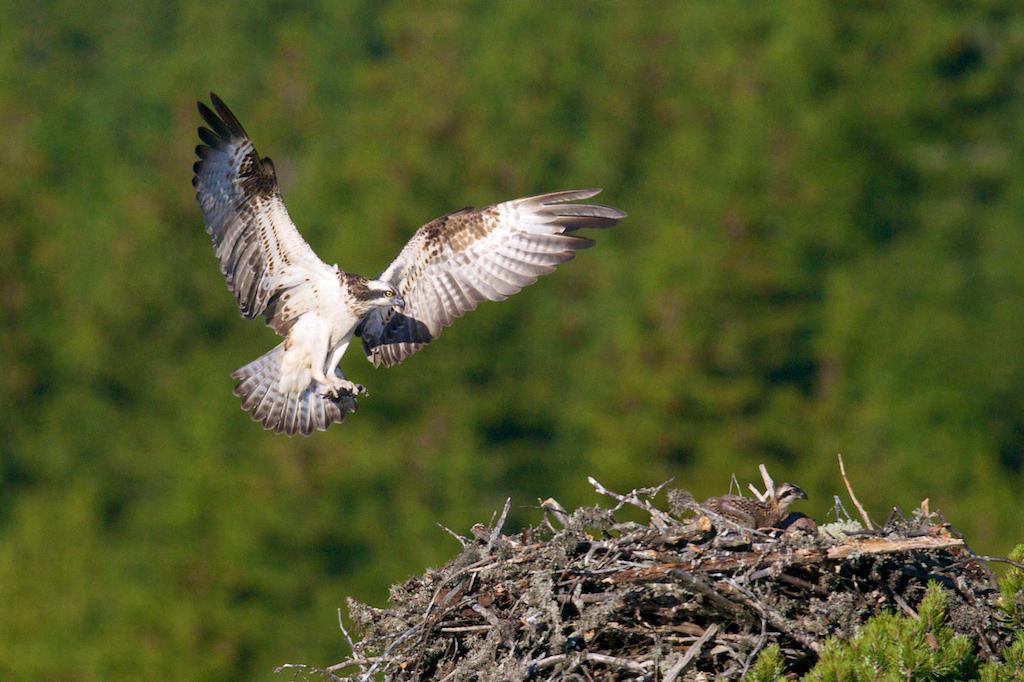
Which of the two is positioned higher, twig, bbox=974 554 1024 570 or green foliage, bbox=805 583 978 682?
twig, bbox=974 554 1024 570

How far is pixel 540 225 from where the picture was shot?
32.0 feet

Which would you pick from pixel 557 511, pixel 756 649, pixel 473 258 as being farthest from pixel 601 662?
pixel 473 258

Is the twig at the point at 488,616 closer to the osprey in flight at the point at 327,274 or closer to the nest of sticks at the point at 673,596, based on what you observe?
the nest of sticks at the point at 673,596

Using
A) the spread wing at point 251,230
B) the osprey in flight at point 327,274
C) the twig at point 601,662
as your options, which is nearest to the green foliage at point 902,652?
the twig at point 601,662

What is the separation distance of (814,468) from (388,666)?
17.4m

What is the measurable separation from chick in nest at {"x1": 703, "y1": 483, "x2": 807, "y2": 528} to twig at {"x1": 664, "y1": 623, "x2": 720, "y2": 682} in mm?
728

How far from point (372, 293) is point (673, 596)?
280 centimetres

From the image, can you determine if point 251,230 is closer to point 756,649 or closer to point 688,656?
point 688,656

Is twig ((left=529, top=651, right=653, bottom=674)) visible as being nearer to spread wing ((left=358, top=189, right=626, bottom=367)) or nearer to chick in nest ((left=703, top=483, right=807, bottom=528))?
chick in nest ((left=703, top=483, right=807, bottom=528))

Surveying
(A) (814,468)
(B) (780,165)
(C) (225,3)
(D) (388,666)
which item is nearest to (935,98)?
(B) (780,165)

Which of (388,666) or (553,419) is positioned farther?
(553,419)

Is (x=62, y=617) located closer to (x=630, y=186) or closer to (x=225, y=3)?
(x=630, y=186)

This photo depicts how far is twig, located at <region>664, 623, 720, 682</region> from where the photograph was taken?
23.7ft

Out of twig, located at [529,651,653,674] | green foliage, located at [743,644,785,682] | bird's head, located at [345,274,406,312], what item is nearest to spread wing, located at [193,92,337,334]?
bird's head, located at [345,274,406,312]
